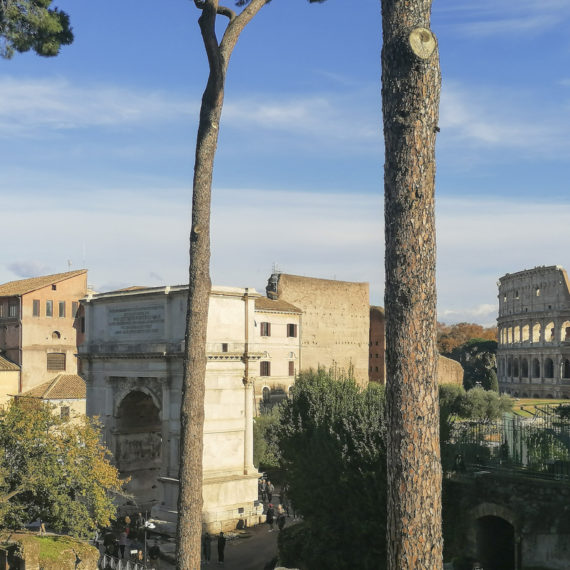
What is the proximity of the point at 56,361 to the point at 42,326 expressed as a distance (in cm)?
226

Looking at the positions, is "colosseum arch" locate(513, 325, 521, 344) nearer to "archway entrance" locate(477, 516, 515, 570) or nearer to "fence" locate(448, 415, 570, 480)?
"fence" locate(448, 415, 570, 480)

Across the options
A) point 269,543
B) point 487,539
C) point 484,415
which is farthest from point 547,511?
point 484,415

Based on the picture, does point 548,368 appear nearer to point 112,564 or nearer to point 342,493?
point 342,493

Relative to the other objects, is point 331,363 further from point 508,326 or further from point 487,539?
point 487,539

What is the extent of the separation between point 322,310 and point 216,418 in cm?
3039

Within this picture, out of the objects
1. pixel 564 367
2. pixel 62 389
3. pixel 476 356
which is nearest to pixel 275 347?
pixel 62 389

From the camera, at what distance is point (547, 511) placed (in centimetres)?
1416

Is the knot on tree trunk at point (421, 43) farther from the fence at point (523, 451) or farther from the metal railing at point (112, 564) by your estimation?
the metal railing at point (112, 564)

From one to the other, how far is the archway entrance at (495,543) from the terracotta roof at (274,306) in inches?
1177

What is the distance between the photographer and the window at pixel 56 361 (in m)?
43.7

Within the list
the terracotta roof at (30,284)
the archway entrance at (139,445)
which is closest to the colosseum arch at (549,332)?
the terracotta roof at (30,284)

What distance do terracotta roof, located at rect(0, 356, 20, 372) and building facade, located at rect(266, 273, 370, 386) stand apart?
1675 centimetres

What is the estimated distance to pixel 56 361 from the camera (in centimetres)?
4412

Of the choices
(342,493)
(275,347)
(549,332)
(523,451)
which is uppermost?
(549,332)
